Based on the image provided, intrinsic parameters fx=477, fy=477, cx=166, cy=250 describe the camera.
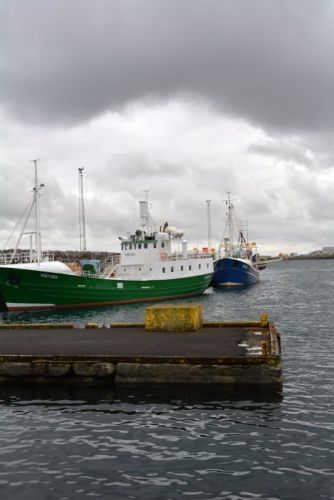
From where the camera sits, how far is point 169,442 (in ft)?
29.9

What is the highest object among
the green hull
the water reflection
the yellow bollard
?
the green hull

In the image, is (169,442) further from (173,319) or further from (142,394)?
(173,319)

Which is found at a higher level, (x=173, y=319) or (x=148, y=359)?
(x=173, y=319)

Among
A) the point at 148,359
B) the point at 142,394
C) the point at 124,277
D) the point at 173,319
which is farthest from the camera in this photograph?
the point at 124,277

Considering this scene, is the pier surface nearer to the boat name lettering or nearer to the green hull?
the boat name lettering

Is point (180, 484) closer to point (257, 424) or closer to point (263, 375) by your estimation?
point (257, 424)

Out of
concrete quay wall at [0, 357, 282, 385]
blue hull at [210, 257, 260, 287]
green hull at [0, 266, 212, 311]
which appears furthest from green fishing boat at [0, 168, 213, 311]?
concrete quay wall at [0, 357, 282, 385]

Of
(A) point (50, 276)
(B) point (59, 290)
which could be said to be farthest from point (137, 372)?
(B) point (59, 290)

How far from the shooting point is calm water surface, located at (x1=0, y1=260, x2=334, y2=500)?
747cm

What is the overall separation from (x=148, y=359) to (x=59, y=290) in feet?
81.6

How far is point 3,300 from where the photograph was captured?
37469mm

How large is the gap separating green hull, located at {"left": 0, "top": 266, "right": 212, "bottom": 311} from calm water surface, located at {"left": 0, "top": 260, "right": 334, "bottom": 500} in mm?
23118

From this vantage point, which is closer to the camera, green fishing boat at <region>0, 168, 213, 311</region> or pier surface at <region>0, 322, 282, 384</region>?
pier surface at <region>0, 322, 282, 384</region>

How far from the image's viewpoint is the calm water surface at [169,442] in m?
7.47
